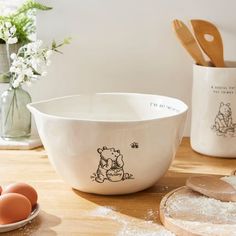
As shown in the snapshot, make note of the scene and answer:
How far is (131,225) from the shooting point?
812 mm

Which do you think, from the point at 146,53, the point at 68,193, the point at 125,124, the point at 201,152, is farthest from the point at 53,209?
the point at 146,53

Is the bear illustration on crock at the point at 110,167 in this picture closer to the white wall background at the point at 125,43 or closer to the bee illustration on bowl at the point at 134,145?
the bee illustration on bowl at the point at 134,145

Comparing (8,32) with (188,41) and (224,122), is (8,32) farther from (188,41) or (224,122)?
(224,122)

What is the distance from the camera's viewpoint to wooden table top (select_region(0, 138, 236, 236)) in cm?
80

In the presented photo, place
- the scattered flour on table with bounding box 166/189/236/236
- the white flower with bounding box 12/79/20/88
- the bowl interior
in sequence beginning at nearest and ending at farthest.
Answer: the scattered flour on table with bounding box 166/189/236/236 < the bowl interior < the white flower with bounding box 12/79/20/88

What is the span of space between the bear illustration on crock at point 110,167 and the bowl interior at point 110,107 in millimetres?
226

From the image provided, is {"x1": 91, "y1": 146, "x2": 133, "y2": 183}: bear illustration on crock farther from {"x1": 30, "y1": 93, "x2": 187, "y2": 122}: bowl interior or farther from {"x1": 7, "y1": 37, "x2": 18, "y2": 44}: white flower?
{"x1": 7, "y1": 37, "x2": 18, "y2": 44}: white flower

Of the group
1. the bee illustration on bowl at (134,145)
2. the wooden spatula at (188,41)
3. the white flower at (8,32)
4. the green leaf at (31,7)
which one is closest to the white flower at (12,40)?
the white flower at (8,32)

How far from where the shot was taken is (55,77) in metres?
1.34

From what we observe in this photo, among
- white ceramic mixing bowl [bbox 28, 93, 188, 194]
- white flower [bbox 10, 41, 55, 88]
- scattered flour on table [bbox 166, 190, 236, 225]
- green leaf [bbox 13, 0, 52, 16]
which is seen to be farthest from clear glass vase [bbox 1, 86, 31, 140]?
scattered flour on table [bbox 166, 190, 236, 225]

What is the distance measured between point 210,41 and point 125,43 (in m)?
0.22

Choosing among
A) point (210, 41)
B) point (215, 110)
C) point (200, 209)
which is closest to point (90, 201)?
point (200, 209)

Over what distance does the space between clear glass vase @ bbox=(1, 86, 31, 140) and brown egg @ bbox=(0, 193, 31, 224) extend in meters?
0.49

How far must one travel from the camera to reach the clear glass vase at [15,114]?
1.25m
